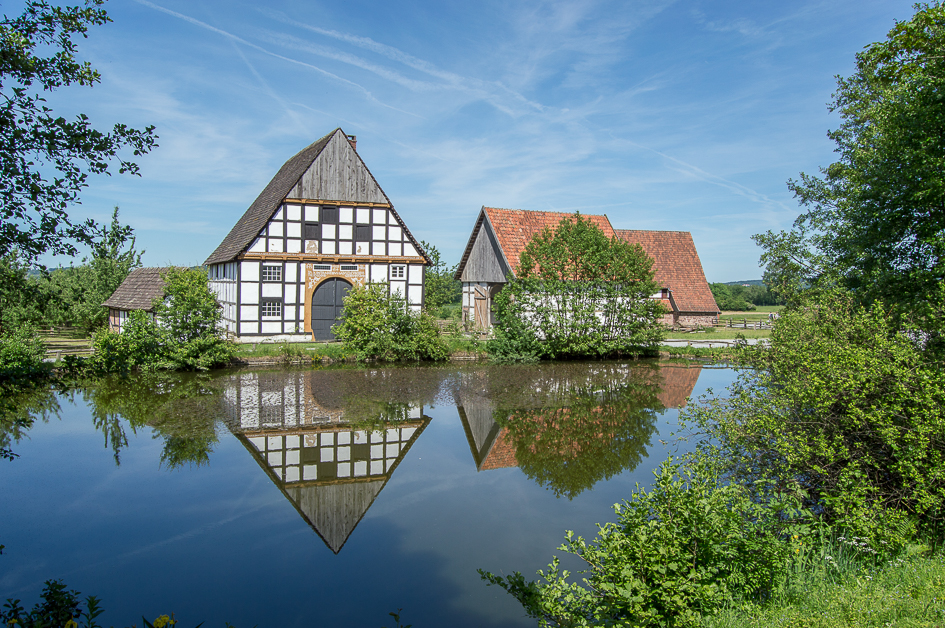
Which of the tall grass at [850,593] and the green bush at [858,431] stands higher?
the green bush at [858,431]

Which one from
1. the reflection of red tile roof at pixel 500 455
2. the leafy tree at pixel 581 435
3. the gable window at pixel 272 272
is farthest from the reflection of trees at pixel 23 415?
the gable window at pixel 272 272

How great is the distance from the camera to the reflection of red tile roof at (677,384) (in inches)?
573

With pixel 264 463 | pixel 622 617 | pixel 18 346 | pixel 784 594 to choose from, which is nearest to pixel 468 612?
pixel 622 617

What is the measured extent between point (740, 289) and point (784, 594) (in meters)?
73.6

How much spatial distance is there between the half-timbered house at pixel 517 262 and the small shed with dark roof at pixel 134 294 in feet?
47.6

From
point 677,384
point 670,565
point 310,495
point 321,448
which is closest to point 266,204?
point 321,448

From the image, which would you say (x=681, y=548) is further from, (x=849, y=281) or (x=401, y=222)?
(x=401, y=222)

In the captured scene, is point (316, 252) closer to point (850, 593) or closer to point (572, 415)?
point (572, 415)

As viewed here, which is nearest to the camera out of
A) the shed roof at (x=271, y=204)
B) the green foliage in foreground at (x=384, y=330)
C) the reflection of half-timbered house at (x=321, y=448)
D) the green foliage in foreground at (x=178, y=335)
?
the reflection of half-timbered house at (x=321, y=448)

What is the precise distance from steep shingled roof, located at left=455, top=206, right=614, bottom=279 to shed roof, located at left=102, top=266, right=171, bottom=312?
14.8 metres

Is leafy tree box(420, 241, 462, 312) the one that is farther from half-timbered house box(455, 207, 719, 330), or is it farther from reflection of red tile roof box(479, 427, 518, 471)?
reflection of red tile roof box(479, 427, 518, 471)

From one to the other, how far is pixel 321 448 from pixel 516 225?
19.0 meters

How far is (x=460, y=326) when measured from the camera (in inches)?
1111

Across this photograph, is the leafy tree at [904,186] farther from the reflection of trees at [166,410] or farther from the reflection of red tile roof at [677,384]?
the reflection of trees at [166,410]
